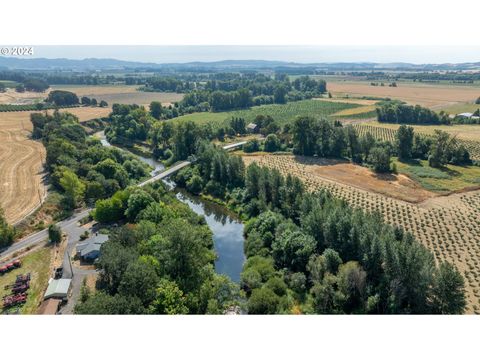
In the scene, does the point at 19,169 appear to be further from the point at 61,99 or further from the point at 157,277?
the point at 61,99

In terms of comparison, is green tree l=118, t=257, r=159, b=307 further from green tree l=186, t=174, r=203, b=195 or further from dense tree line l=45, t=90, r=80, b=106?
dense tree line l=45, t=90, r=80, b=106

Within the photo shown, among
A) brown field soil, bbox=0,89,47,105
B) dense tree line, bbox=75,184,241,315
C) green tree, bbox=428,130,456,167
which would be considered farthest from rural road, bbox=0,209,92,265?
brown field soil, bbox=0,89,47,105

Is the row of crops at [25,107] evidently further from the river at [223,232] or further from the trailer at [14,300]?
the trailer at [14,300]

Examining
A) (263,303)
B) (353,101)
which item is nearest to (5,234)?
(263,303)

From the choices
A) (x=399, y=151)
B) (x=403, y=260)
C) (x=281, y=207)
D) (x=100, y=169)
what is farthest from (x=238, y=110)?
(x=403, y=260)

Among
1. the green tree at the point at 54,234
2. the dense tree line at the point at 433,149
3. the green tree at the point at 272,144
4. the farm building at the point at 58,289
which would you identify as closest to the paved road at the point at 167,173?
the green tree at the point at 54,234

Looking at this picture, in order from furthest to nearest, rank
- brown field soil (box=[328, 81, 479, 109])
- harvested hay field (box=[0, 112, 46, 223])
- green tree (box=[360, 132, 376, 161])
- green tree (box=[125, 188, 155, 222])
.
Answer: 1. brown field soil (box=[328, 81, 479, 109])
2. green tree (box=[360, 132, 376, 161])
3. harvested hay field (box=[0, 112, 46, 223])
4. green tree (box=[125, 188, 155, 222])
